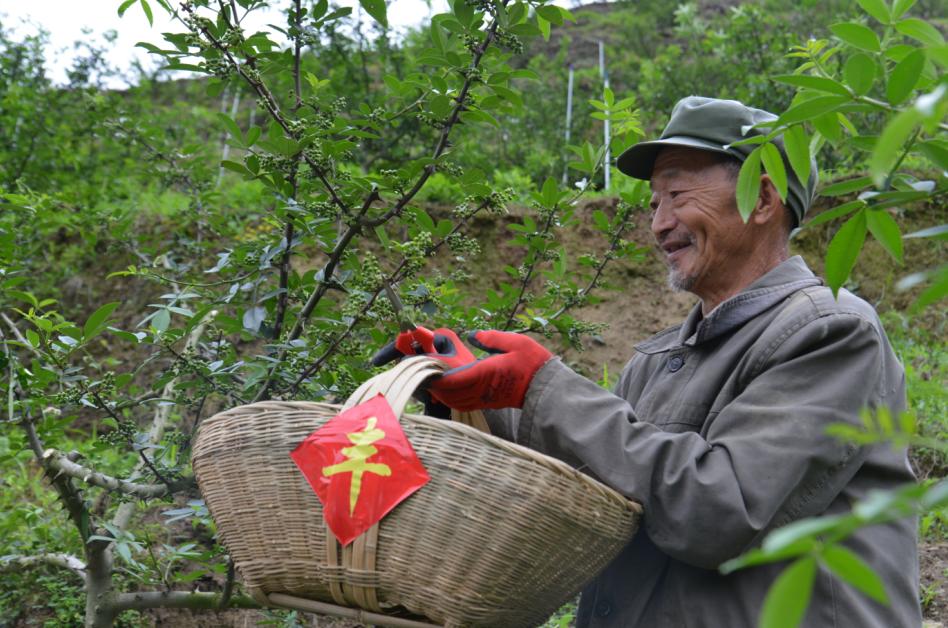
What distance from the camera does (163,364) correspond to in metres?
5.00

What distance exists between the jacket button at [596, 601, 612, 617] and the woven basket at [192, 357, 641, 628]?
27cm

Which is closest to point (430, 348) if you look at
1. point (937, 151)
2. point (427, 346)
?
point (427, 346)

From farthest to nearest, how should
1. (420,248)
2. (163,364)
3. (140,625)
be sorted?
(163,364)
(140,625)
(420,248)

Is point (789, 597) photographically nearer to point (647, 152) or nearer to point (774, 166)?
point (774, 166)

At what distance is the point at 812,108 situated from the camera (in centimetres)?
85

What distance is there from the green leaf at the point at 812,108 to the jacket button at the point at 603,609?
1.14 m

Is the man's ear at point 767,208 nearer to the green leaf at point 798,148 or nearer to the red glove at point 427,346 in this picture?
the red glove at point 427,346

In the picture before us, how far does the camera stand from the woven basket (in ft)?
4.39

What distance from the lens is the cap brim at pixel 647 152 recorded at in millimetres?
1991

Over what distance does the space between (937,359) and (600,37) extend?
7.91m

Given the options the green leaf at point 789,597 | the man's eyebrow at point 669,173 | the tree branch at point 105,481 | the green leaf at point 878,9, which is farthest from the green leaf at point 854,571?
the tree branch at point 105,481

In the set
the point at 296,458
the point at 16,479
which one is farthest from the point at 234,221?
the point at 296,458

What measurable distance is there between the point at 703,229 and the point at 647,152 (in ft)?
0.87

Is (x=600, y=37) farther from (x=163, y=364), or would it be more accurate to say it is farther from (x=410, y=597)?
(x=410, y=597)
